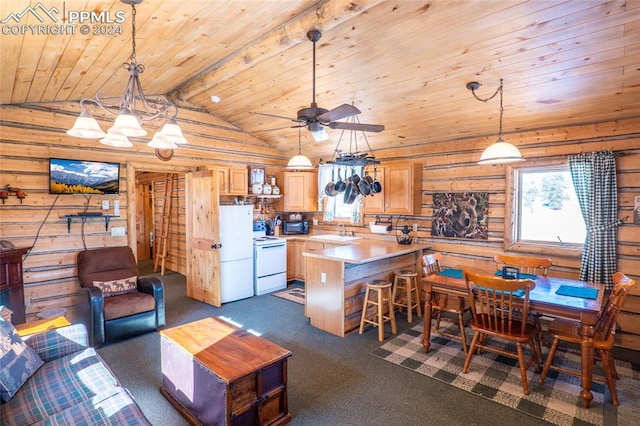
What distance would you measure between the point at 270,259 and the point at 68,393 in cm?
385

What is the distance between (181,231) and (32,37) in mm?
5004

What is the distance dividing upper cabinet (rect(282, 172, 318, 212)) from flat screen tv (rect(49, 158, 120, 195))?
9.34 ft

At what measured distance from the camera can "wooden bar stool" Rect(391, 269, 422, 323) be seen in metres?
4.31

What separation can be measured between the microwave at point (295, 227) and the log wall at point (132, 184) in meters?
2.26

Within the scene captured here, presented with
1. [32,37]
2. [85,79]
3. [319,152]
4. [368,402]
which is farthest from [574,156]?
[85,79]

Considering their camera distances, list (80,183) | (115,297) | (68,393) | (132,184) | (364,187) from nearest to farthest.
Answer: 1. (68,393)
2. (115,297)
3. (80,183)
4. (364,187)
5. (132,184)

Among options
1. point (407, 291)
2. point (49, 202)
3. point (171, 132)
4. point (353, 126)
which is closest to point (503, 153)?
point (353, 126)

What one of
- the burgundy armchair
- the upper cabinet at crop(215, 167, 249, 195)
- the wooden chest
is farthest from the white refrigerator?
the wooden chest

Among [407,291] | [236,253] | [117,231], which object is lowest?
[407,291]

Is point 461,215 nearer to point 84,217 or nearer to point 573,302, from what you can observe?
point 573,302

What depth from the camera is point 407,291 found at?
4.32m

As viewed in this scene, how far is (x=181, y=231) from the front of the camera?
22.6 ft

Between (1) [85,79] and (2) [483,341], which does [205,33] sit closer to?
(1) [85,79]

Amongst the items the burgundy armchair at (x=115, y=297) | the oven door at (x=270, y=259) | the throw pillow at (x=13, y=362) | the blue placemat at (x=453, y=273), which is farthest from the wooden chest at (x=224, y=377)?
the oven door at (x=270, y=259)
